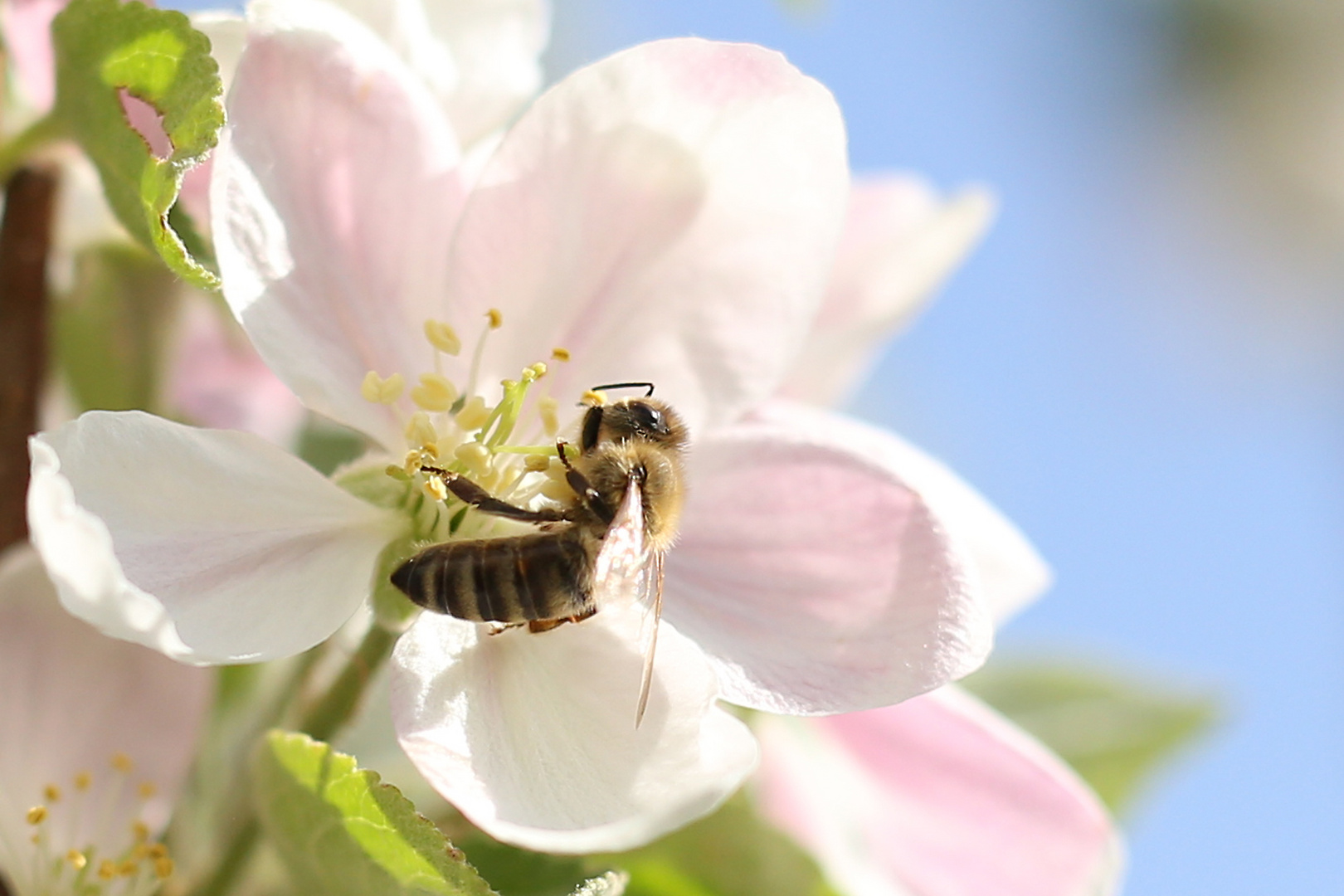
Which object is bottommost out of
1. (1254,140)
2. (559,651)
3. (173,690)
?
(1254,140)

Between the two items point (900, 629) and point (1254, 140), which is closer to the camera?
point (900, 629)

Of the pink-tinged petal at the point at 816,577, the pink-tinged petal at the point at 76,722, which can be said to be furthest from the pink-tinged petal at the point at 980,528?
the pink-tinged petal at the point at 76,722

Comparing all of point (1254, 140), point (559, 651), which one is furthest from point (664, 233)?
point (1254, 140)

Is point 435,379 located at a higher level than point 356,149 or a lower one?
lower

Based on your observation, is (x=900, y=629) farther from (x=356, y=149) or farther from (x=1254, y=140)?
(x=1254, y=140)

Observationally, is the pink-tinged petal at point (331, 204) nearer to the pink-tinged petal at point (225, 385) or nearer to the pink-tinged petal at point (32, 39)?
the pink-tinged petal at point (32, 39)

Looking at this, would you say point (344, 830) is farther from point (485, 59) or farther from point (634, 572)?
point (485, 59)
